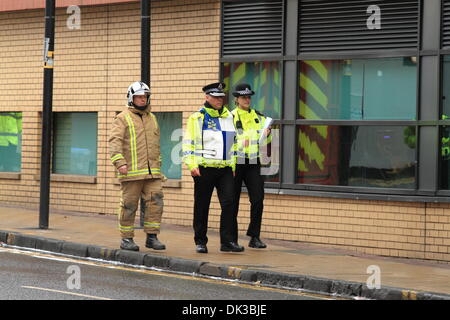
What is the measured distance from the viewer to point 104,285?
33.8 ft

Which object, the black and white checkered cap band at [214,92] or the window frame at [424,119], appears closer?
the black and white checkered cap band at [214,92]

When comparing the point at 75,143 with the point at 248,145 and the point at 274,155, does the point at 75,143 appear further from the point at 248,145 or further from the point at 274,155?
the point at 248,145

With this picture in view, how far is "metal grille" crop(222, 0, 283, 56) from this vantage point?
15.1 meters

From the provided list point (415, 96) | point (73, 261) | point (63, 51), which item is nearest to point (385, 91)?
point (415, 96)

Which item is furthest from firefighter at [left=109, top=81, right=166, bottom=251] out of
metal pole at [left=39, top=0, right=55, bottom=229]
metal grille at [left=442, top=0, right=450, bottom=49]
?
metal grille at [left=442, top=0, right=450, bottom=49]

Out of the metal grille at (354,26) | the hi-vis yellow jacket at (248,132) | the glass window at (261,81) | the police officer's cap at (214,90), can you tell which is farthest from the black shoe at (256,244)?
the metal grille at (354,26)

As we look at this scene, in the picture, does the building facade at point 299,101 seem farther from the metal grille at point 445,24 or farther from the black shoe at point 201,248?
the black shoe at point 201,248

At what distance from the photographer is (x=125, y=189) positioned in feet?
41.4

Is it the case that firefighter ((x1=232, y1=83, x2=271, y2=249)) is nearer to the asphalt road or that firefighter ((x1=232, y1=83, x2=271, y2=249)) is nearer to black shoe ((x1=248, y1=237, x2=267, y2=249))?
black shoe ((x1=248, y1=237, x2=267, y2=249))

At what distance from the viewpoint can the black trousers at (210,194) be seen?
41.7 feet

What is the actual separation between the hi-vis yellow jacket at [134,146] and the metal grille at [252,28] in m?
3.20

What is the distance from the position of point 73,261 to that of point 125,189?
111 cm

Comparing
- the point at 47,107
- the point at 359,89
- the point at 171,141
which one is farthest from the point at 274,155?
the point at 47,107

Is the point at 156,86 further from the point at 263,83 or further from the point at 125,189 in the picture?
the point at 125,189
